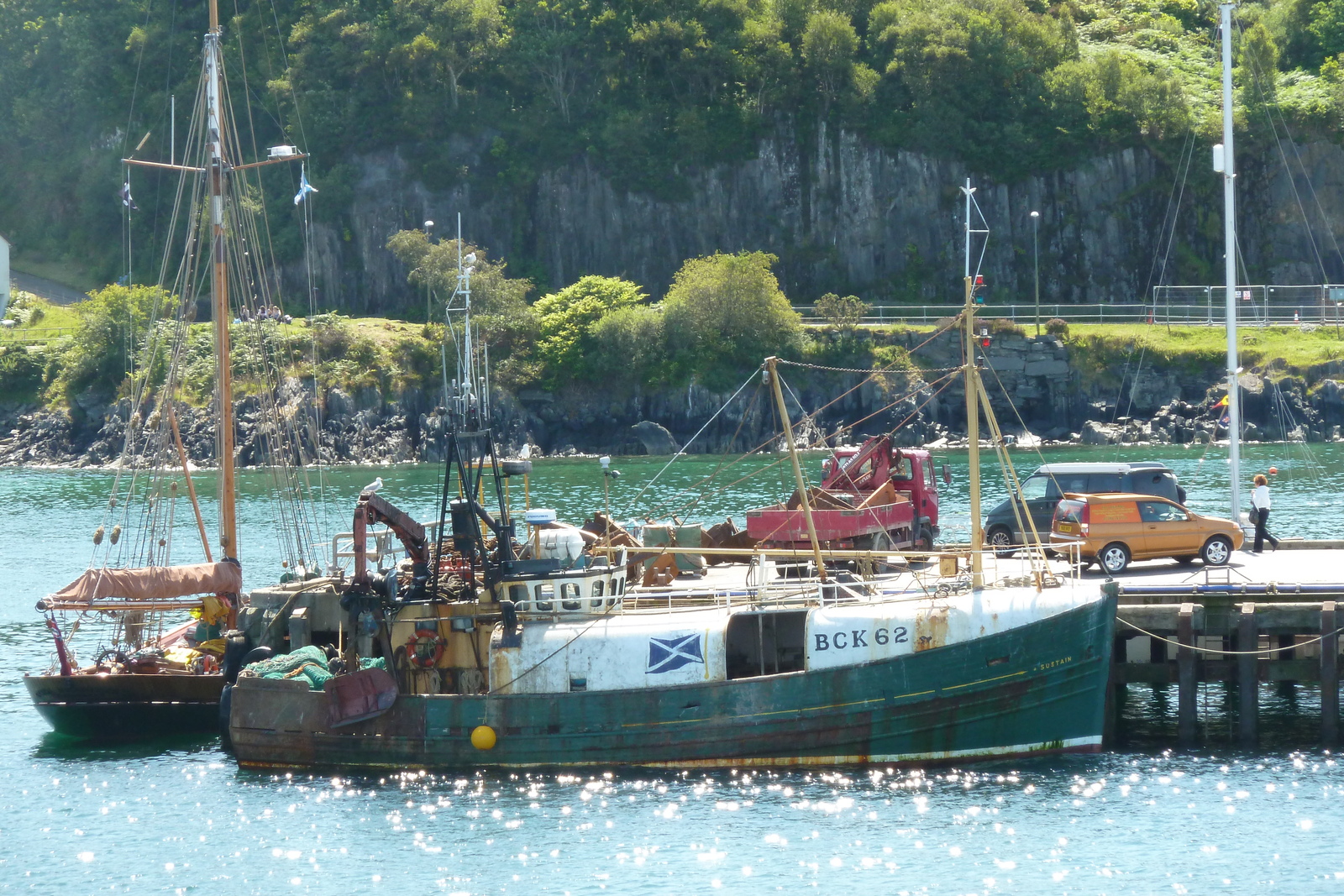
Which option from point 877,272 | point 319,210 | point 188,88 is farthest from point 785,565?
point 188,88

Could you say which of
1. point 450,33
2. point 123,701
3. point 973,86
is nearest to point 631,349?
point 450,33

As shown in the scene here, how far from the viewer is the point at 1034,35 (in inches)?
5359

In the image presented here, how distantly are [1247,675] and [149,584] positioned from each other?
81.6 ft

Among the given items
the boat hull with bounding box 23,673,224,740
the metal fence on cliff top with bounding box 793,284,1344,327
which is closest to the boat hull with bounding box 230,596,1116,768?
the boat hull with bounding box 23,673,224,740

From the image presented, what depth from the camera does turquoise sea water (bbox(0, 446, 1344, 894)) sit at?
1035 inches

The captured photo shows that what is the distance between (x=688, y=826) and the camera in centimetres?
2850

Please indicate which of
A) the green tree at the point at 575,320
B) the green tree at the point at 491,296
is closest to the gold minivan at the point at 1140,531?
the green tree at the point at 575,320

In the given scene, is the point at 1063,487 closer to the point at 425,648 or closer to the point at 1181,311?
the point at 425,648

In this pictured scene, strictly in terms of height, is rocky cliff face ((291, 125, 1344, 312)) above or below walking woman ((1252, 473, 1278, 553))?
above

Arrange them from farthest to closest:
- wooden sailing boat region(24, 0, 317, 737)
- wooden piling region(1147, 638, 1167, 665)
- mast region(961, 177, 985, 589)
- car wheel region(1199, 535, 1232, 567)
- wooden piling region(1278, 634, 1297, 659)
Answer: car wheel region(1199, 535, 1232, 567)
wooden sailing boat region(24, 0, 317, 737)
wooden piling region(1147, 638, 1167, 665)
wooden piling region(1278, 634, 1297, 659)
mast region(961, 177, 985, 589)

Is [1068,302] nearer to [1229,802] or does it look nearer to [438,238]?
[438,238]

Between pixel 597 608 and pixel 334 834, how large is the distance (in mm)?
7001

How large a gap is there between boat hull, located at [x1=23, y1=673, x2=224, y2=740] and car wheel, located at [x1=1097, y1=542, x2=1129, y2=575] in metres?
21.3

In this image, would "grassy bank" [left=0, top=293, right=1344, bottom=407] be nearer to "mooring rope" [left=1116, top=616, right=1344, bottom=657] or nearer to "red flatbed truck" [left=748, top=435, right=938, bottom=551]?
"red flatbed truck" [left=748, top=435, right=938, bottom=551]
